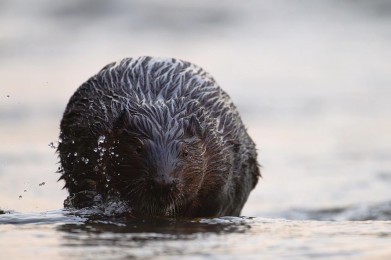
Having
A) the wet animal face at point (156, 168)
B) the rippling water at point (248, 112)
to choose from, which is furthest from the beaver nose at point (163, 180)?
the rippling water at point (248, 112)

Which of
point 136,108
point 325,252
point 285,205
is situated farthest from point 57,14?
point 325,252

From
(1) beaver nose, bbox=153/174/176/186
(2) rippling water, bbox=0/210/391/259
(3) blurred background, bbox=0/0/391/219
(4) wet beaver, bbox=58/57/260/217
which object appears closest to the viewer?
(2) rippling water, bbox=0/210/391/259

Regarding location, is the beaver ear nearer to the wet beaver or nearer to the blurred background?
the wet beaver

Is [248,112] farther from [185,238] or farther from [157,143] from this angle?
[185,238]

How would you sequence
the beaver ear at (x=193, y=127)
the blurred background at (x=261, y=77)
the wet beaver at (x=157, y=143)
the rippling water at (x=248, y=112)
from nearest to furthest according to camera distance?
the rippling water at (x=248, y=112) < the wet beaver at (x=157, y=143) < the beaver ear at (x=193, y=127) < the blurred background at (x=261, y=77)

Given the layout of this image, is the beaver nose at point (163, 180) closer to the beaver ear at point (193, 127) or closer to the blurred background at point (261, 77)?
the beaver ear at point (193, 127)

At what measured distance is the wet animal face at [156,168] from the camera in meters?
7.68

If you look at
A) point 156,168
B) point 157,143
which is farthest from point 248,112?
point 156,168

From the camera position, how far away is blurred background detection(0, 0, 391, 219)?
13.0m

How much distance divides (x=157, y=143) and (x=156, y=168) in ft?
0.94

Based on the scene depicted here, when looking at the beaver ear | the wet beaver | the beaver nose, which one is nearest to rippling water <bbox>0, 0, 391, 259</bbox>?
the beaver nose

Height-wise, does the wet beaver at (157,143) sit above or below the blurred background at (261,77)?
below

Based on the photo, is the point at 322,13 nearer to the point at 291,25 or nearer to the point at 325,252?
the point at 291,25

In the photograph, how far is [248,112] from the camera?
16.1 meters
